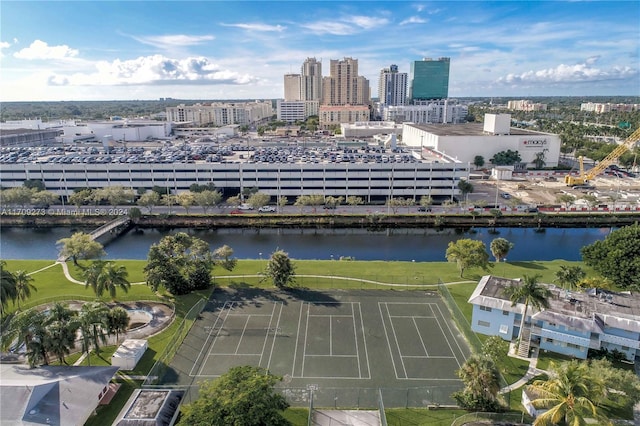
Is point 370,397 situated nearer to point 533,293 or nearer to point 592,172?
point 533,293

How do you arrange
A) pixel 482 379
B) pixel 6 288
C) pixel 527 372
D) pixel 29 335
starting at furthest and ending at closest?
pixel 6 288 < pixel 527 372 < pixel 29 335 < pixel 482 379

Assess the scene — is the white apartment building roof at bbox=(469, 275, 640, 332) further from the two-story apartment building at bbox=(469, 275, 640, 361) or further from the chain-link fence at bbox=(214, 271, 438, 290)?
the chain-link fence at bbox=(214, 271, 438, 290)

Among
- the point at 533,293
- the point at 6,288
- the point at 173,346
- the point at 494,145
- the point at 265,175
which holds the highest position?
the point at 494,145

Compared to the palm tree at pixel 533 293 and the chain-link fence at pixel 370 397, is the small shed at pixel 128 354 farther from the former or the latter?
the palm tree at pixel 533 293

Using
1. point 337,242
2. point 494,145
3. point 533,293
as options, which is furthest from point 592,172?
point 533,293

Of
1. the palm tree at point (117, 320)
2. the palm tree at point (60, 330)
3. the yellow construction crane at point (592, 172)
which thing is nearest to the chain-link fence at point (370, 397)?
the palm tree at point (117, 320)

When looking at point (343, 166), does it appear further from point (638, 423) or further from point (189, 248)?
point (638, 423)
